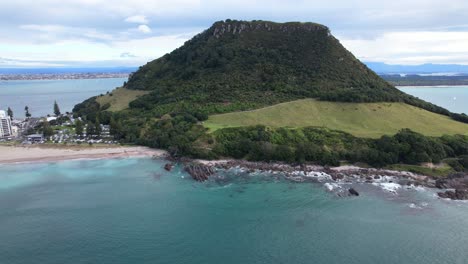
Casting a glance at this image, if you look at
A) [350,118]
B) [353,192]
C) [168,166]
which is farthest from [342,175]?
[168,166]

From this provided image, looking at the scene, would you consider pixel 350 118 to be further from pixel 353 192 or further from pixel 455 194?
pixel 353 192

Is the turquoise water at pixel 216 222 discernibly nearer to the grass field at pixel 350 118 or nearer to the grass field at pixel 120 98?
the grass field at pixel 350 118

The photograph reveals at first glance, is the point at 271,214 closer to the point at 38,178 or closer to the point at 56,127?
the point at 38,178

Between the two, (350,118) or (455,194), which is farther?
(350,118)

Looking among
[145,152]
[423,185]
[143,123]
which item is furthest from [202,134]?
[423,185]

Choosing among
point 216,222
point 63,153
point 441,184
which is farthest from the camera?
point 63,153

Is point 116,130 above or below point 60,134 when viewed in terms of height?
above
